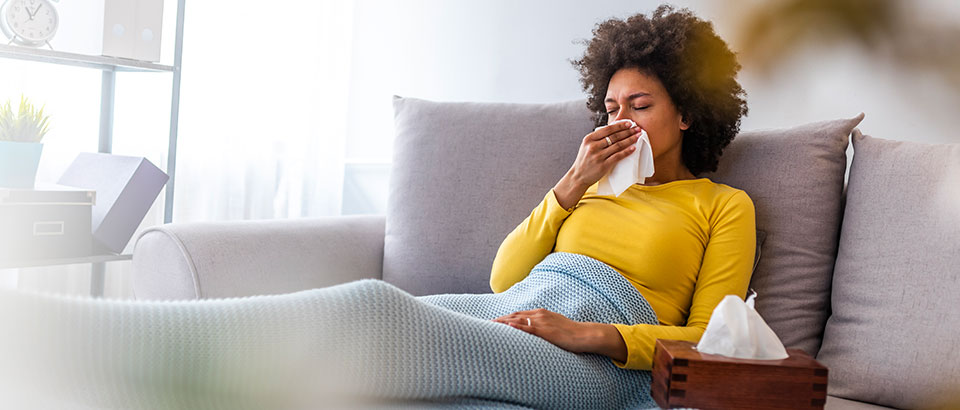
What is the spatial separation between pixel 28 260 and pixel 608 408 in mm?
1461

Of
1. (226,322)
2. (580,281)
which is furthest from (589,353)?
(226,322)

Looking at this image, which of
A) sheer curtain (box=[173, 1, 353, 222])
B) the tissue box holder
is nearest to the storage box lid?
sheer curtain (box=[173, 1, 353, 222])

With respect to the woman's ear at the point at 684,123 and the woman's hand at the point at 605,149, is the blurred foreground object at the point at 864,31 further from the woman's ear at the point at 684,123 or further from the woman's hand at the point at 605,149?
the woman's ear at the point at 684,123

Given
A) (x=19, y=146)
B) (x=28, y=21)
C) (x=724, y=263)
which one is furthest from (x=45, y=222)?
(x=724, y=263)

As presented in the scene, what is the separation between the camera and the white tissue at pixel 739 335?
3.29 ft

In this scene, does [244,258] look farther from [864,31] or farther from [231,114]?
[864,31]

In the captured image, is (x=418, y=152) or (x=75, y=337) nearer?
(x=75, y=337)

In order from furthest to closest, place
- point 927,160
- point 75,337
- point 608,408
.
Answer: point 927,160 → point 608,408 → point 75,337

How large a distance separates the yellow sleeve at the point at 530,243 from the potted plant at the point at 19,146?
118cm

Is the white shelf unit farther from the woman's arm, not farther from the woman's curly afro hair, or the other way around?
the woman's curly afro hair

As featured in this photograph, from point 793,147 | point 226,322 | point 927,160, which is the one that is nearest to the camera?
point 226,322

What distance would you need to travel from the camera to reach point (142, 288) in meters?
1.58

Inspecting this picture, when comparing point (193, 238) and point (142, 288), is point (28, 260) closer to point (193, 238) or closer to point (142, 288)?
point (142, 288)

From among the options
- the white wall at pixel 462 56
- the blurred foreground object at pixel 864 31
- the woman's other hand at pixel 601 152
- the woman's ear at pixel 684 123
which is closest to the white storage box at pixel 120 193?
the white wall at pixel 462 56
